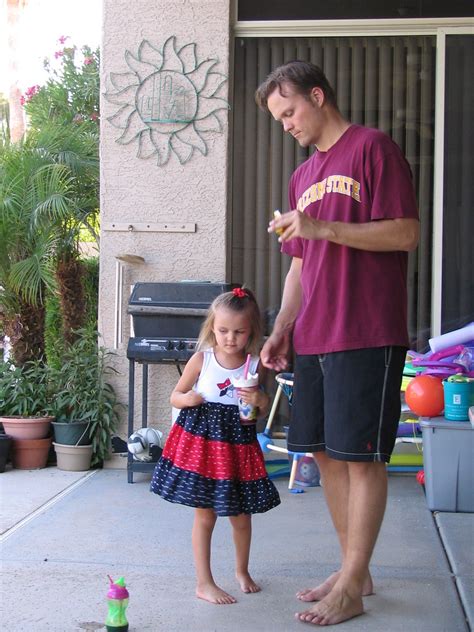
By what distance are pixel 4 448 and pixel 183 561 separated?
2.18m

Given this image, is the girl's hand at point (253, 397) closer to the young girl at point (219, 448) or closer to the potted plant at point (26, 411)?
the young girl at point (219, 448)

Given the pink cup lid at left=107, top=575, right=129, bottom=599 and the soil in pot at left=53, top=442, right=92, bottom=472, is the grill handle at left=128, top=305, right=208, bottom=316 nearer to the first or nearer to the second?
the soil in pot at left=53, top=442, right=92, bottom=472

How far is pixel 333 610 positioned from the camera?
300 centimetres

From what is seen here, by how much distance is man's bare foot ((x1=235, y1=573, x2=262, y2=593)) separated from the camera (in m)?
3.34

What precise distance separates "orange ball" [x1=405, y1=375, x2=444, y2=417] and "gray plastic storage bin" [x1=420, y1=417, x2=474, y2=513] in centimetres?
6

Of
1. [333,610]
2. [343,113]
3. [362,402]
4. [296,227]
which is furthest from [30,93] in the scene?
[333,610]

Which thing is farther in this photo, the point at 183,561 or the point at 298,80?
the point at 183,561

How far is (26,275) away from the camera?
5.96 metres

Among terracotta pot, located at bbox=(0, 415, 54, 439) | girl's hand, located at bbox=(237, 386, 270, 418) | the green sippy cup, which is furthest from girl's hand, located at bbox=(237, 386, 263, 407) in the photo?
terracotta pot, located at bbox=(0, 415, 54, 439)

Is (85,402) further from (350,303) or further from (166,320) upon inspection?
(350,303)

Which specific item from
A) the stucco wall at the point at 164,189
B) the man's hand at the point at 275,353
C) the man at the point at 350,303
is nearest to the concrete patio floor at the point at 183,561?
the man at the point at 350,303

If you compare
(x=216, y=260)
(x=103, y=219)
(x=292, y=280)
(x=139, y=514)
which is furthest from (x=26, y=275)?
(x=292, y=280)

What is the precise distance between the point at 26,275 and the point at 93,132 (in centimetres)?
232

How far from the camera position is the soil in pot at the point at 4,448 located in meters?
5.49
